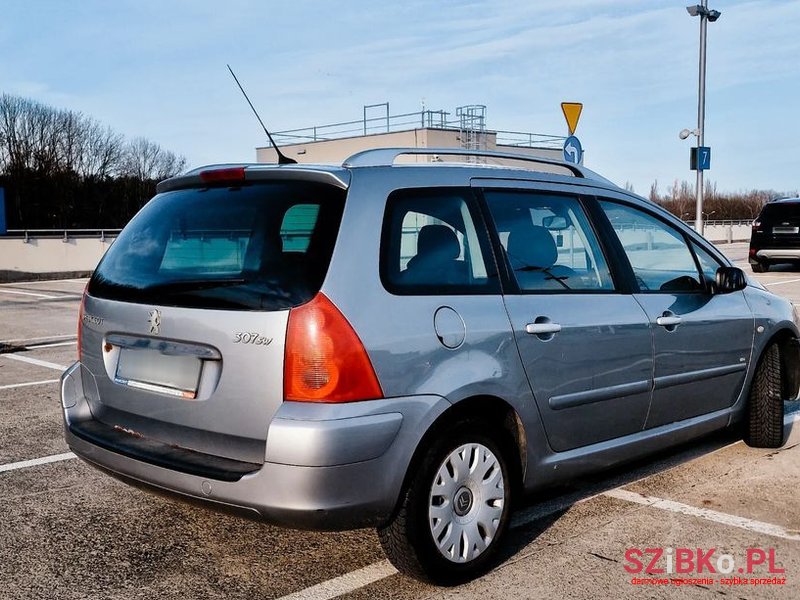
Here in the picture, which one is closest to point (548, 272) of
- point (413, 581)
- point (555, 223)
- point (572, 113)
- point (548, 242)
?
point (548, 242)

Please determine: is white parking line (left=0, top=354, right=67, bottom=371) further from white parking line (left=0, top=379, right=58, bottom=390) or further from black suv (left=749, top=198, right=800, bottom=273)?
black suv (left=749, top=198, right=800, bottom=273)

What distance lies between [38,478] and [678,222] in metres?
3.85

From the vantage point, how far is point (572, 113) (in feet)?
40.2

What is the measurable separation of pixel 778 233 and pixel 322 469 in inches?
816

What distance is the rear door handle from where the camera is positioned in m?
3.69

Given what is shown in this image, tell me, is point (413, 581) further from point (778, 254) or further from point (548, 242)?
point (778, 254)

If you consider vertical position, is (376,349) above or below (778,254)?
above

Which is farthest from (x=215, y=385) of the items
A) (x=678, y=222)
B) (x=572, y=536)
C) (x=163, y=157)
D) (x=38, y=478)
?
(x=163, y=157)

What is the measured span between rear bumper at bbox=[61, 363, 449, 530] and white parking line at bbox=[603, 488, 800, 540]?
5.51 feet

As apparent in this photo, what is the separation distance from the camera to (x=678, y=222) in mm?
4898

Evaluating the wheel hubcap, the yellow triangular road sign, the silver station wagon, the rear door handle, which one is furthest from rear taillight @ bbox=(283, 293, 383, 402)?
the yellow triangular road sign

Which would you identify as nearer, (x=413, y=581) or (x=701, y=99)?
(x=413, y=581)

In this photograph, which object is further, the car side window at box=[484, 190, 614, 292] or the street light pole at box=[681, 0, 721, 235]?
the street light pole at box=[681, 0, 721, 235]

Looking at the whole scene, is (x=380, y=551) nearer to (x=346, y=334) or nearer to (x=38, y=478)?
(x=346, y=334)
